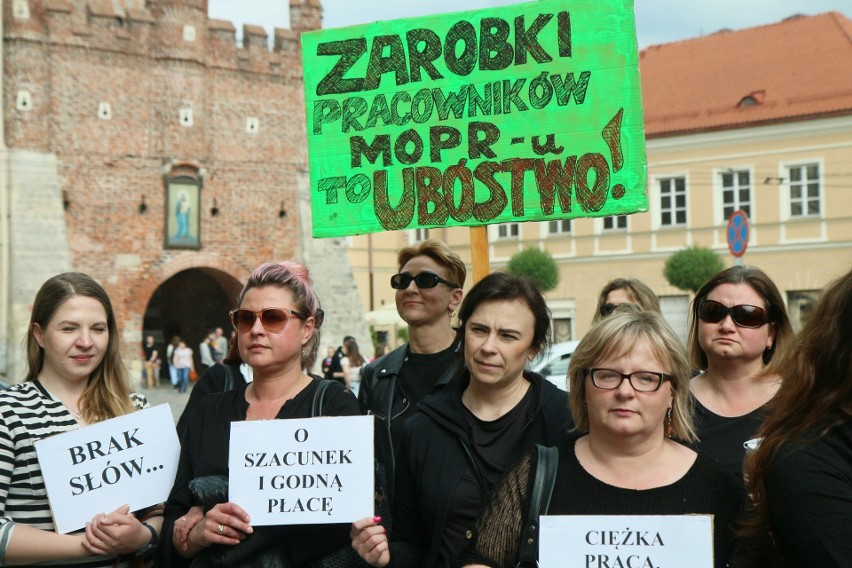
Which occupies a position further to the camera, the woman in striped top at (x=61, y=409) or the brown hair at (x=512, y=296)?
the brown hair at (x=512, y=296)

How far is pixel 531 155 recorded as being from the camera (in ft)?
16.4

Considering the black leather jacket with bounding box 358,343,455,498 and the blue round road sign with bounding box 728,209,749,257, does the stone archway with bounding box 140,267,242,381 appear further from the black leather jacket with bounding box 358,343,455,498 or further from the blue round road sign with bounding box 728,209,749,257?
the black leather jacket with bounding box 358,343,455,498

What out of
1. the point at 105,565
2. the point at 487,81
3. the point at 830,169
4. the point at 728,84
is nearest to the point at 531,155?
the point at 487,81

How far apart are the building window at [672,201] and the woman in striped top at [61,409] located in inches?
1220

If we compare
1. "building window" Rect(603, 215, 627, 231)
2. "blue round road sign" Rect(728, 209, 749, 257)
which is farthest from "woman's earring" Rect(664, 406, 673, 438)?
"building window" Rect(603, 215, 627, 231)

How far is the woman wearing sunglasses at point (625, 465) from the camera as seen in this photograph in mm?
2852

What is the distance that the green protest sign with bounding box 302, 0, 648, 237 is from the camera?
4.86 meters

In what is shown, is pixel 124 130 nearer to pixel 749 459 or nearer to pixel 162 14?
pixel 162 14

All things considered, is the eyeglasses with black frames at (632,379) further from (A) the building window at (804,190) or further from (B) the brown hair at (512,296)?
(A) the building window at (804,190)

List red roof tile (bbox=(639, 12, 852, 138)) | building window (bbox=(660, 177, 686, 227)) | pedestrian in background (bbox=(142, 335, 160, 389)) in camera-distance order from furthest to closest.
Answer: building window (bbox=(660, 177, 686, 227)) → red roof tile (bbox=(639, 12, 852, 138)) → pedestrian in background (bbox=(142, 335, 160, 389))

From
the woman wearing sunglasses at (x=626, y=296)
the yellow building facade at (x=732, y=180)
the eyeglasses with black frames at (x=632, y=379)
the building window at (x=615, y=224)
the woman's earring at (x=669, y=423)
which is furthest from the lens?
the building window at (x=615, y=224)

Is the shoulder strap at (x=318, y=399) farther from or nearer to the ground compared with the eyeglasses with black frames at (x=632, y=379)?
nearer to the ground

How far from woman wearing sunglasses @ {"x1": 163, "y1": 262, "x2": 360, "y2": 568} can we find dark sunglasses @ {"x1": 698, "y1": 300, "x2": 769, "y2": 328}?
145 centimetres

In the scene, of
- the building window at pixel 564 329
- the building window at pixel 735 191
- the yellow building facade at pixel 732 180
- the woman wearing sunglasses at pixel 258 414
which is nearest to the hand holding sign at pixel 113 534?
the woman wearing sunglasses at pixel 258 414
